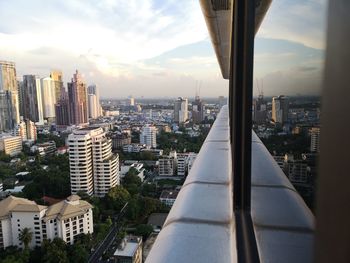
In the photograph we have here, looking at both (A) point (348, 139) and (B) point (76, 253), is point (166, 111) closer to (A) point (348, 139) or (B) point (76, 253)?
(B) point (76, 253)

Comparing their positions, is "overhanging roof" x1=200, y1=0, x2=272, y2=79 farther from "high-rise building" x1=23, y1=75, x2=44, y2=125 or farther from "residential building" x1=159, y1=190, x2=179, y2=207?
"high-rise building" x1=23, y1=75, x2=44, y2=125

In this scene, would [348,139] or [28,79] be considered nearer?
[348,139]

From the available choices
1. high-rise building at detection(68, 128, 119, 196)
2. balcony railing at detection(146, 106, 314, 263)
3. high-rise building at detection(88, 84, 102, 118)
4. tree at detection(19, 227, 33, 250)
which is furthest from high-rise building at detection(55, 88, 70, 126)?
balcony railing at detection(146, 106, 314, 263)

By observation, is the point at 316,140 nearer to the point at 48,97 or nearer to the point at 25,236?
the point at 25,236

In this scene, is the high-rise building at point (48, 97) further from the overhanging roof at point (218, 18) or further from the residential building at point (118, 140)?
the overhanging roof at point (218, 18)

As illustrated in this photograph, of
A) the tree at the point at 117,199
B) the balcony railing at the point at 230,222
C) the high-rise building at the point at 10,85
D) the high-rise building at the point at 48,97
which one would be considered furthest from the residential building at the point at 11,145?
the balcony railing at the point at 230,222

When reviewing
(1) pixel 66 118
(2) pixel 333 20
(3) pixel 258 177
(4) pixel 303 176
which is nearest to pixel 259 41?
(3) pixel 258 177
